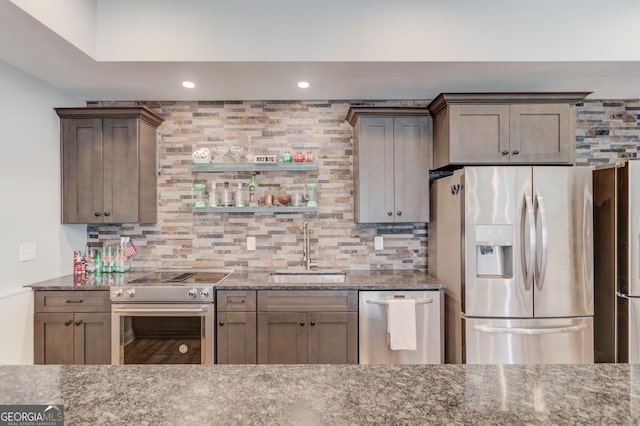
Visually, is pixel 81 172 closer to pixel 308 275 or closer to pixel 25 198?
pixel 25 198

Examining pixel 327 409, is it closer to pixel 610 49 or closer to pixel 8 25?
pixel 8 25

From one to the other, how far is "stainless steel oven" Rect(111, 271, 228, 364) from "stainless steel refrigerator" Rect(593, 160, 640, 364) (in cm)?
286

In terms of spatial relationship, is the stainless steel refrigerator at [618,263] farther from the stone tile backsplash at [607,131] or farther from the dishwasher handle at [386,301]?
the dishwasher handle at [386,301]

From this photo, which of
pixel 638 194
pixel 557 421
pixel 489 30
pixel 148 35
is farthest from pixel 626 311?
pixel 148 35

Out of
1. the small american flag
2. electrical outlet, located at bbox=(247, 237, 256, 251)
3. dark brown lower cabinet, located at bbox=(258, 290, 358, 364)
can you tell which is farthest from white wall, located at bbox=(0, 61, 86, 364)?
dark brown lower cabinet, located at bbox=(258, 290, 358, 364)

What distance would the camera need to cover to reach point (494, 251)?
2.64 metres

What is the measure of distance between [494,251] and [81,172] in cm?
342

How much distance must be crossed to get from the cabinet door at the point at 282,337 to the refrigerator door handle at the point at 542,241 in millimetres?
1690

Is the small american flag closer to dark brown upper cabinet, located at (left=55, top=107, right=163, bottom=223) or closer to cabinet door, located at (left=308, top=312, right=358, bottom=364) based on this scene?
dark brown upper cabinet, located at (left=55, top=107, right=163, bottom=223)

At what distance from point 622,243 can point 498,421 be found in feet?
7.92

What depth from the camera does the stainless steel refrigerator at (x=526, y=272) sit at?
2541mm

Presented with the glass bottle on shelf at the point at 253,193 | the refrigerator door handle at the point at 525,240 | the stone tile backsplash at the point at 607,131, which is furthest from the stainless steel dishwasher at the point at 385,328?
the stone tile backsplash at the point at 607,131

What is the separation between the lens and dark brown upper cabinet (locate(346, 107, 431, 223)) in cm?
306

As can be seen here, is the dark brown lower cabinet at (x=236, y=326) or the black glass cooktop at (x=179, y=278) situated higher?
the black glass cooktop at (x=179, y=278)
